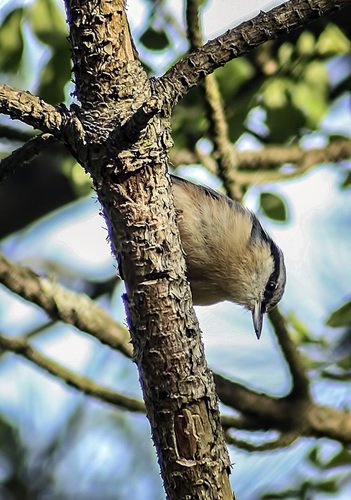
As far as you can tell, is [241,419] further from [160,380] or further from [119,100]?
[119,100]

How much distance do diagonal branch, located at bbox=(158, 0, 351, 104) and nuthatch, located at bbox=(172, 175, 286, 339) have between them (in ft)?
4.75

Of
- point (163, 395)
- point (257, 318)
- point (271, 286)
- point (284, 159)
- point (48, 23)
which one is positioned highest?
point (284, 159)

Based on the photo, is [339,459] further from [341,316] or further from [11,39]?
[11,39]

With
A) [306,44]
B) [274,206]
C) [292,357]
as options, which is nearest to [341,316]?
[292,357]

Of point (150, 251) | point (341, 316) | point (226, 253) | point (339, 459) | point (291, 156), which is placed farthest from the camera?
point (226, 253)

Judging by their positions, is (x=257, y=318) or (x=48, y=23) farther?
(x=257, y=318)

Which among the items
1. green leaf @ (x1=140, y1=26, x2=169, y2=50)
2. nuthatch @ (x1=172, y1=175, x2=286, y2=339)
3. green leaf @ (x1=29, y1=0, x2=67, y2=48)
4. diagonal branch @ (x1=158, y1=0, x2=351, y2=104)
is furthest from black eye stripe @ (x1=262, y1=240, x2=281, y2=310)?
diagonal branch @ (x1=158, y1=0, x2=351, y2=104)

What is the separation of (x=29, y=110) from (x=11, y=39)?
1203mm

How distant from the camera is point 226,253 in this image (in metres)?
3.21

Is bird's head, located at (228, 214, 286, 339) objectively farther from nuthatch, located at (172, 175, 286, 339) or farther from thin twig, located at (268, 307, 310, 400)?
thin twig, located at (268, 307, 310, 400)

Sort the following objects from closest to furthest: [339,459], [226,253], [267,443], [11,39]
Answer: [11,39], [267,443], [339,459], [226,253]

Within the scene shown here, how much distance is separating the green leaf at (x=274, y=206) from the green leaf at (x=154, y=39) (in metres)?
0.61

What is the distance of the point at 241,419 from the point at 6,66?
1.29 metres

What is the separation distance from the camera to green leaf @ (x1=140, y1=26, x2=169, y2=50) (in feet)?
8.71
